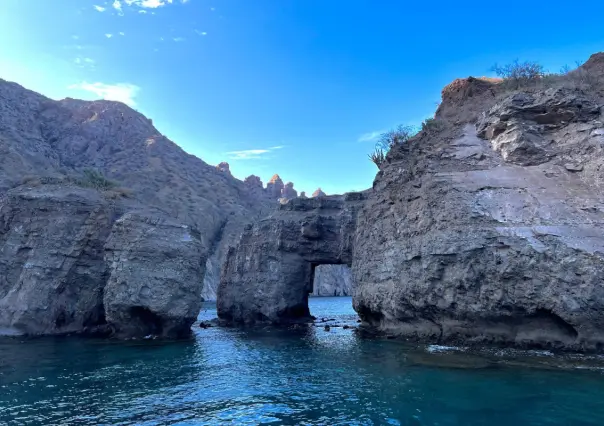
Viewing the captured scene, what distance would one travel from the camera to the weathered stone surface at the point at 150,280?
2480 cm

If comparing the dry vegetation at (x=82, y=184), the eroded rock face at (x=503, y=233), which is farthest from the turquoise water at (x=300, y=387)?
the dry vegetation at (x=82, y=184)

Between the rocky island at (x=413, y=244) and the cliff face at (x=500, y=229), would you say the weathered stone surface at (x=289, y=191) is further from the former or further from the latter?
the cliff face at (x=500, y=229)

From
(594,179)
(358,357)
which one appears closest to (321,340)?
(358,357)

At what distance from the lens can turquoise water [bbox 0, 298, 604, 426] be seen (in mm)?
10766

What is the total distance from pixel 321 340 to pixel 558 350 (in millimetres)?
13131

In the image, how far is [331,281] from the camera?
103312 millimetres

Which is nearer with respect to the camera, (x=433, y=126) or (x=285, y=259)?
(x=433, y=126)

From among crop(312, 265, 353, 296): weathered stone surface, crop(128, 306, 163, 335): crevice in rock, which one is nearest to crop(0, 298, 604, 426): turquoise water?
crop(128, 306, 163, 335): crevice in rock

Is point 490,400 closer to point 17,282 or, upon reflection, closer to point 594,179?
point 594,179

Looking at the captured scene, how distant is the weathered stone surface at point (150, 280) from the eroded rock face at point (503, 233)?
11.6 m

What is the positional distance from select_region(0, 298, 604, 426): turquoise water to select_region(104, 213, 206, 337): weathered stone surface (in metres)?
3.71

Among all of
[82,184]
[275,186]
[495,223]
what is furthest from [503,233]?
[275,186]

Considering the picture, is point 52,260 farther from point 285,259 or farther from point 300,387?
point 300,387

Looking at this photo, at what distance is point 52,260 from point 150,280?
809 cm
